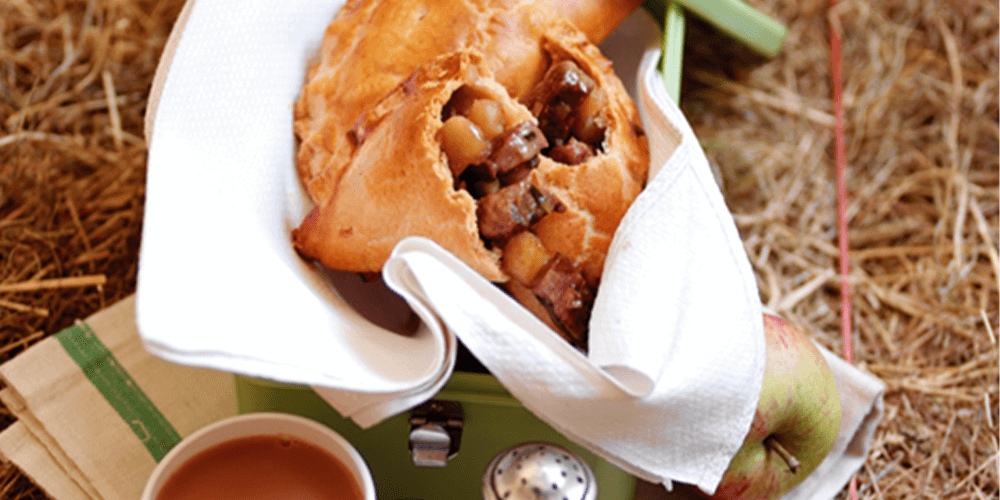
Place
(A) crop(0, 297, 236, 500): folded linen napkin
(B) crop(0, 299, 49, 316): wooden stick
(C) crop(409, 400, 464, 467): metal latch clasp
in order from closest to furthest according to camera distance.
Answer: (C) crop(409, 400, 464, 467): metal latch clasp
(A) crop(0, 297, 236, 500): folded linen napkin
(B) crop(0, 299, 49, 316): wooden stick

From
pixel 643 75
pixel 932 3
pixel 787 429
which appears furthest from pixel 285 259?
pixel 932 3

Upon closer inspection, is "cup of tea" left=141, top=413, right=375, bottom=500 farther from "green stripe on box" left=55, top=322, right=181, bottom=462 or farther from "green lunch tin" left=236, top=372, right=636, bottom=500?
"green stripe on box" left=55, top=322, right=181, bottom=462

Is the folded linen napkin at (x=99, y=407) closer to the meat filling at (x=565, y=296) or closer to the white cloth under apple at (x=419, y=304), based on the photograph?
the white cloth under apple at (x=419, y=304)

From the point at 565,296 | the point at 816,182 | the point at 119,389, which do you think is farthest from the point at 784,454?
the point at 119,389

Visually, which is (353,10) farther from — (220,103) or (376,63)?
(220,103)

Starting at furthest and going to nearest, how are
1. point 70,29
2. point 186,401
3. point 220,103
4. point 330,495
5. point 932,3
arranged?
point 932,3
point 70,29
point 186,401
point 220,103
point 330,495

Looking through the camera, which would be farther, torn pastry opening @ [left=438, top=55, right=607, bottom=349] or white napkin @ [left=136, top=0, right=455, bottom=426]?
torn pastry opening @ [left=438, top=55, right=607, bottom=349]

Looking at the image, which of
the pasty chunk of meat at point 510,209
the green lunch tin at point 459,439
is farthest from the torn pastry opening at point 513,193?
the green lunch tin at point 459,439

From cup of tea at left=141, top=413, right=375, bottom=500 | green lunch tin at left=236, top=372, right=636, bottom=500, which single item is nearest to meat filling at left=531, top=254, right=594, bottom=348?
green lunch tin at left=236, top=372, right=636, bottom=500
